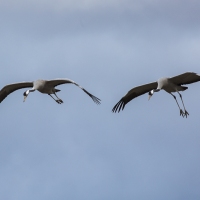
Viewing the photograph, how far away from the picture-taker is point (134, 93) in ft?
128

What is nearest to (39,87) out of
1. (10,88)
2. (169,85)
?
(10,88)

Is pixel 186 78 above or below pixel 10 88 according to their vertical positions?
below

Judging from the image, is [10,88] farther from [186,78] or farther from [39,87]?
[186,78]

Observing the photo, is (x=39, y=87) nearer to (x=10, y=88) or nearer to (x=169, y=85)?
(x=10, y=88)

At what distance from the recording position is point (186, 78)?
3753 cm

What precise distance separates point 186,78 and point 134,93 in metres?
2.45

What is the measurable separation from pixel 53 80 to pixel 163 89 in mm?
3899

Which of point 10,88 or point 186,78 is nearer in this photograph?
point 186,78

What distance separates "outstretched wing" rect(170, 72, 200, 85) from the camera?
37188mm

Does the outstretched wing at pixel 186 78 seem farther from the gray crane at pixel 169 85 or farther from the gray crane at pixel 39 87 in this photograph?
the gray crane at pixel 39 87

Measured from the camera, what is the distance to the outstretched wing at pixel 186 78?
37.2m

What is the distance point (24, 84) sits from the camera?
129 ft

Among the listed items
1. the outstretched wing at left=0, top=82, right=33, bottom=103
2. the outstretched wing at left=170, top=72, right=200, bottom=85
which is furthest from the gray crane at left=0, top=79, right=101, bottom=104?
the outstretched wing at left=170, top=72, right=200, bottom=85

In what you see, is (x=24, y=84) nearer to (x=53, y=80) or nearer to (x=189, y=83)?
(x=53, y=80)
